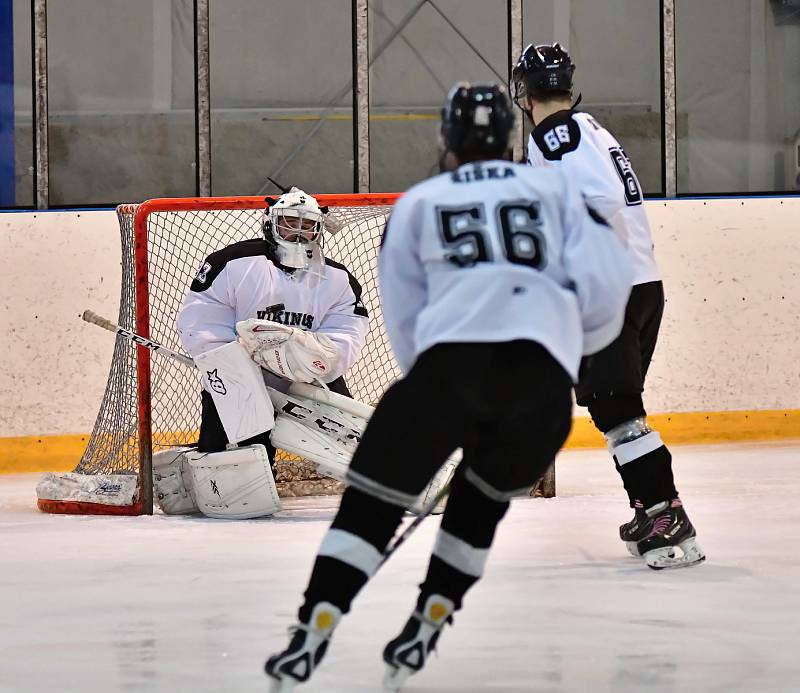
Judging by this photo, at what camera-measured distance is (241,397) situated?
167 inches

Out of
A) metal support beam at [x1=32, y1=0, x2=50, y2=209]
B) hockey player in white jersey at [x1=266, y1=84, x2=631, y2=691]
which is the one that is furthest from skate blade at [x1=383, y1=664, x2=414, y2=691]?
metal support beam at [x1=32, y1=0, x2=50, y2=209]

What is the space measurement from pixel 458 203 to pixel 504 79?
563 cm

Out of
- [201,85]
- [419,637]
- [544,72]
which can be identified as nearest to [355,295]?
[544,72]

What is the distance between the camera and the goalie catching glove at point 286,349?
13.9 ft

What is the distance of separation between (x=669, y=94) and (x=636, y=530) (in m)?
3.62

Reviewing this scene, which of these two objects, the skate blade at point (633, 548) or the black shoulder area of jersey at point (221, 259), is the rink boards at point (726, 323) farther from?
the skate blade at point (633, 548)

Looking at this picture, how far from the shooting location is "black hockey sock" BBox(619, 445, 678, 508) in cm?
320

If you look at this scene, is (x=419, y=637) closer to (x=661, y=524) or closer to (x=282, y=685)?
(x=282, y=685)

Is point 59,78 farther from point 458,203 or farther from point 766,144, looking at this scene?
point 458,203

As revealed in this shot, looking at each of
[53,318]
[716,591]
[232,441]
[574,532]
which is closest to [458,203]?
[716,591]

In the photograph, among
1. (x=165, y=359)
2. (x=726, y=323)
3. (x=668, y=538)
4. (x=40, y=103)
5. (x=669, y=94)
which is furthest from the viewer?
(x=669, y=94)

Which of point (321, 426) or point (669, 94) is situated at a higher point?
point (669, 94)

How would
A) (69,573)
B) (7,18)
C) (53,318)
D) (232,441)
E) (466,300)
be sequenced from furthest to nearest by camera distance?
1. (7,18)
2. (53,318)
3. (232,441)
4. (69,573)
5. (466,300)

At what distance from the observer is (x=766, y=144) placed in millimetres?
7625
